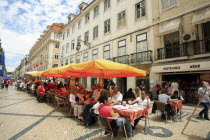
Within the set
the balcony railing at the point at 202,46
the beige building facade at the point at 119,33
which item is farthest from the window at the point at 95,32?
the balcony railing at the point at 202,46

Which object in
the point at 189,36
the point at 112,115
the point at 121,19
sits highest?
the point at 121,19

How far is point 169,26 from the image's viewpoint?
9.81 meters

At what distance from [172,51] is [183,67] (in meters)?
1.65

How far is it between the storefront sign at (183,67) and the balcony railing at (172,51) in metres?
0.89

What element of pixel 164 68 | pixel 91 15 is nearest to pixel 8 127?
pixel 164 68

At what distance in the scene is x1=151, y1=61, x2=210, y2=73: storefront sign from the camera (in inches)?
308

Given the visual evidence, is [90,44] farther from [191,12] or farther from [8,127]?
[8,127]

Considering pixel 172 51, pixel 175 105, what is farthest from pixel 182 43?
pixel 175 105

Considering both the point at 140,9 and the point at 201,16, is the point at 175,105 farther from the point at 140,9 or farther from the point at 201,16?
the point at 140,9

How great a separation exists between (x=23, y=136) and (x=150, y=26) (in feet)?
38.5

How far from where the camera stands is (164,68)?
9672 millimetres

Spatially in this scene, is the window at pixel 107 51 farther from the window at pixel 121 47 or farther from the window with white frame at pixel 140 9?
the window with white frame at pixel 140 9

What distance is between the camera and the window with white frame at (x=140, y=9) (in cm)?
1223

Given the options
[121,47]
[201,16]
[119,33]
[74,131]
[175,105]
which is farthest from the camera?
[119,33]
